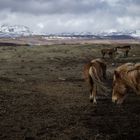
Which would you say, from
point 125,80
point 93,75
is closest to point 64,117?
point 125,80

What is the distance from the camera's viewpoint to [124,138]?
948 centimetres

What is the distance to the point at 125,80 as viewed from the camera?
11602mm

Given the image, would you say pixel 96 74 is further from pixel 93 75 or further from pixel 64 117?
pixel 64 117

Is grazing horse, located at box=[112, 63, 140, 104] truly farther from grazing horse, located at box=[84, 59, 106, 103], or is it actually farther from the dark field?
grazing horse, located at box=[84, 59, 106, 103]

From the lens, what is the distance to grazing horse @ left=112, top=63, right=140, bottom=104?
11086mm

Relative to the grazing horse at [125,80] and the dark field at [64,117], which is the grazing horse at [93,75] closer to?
the dark field at [64,117]

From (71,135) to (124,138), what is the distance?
4.34ft

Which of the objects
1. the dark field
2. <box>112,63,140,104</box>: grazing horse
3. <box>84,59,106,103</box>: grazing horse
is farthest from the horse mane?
<box>112,63,140,104</box>: grazing horse

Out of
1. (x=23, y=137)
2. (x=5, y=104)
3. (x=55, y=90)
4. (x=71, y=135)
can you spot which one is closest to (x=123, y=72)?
(x=71, y=135)

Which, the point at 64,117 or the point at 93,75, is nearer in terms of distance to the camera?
Result: the point at 64,117

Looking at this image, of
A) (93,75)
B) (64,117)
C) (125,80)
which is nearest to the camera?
(125,80)

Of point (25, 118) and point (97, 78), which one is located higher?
point (97, 78)

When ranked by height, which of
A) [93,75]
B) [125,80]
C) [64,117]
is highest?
[125,80]

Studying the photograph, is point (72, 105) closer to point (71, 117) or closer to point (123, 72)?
point (71, 117)
